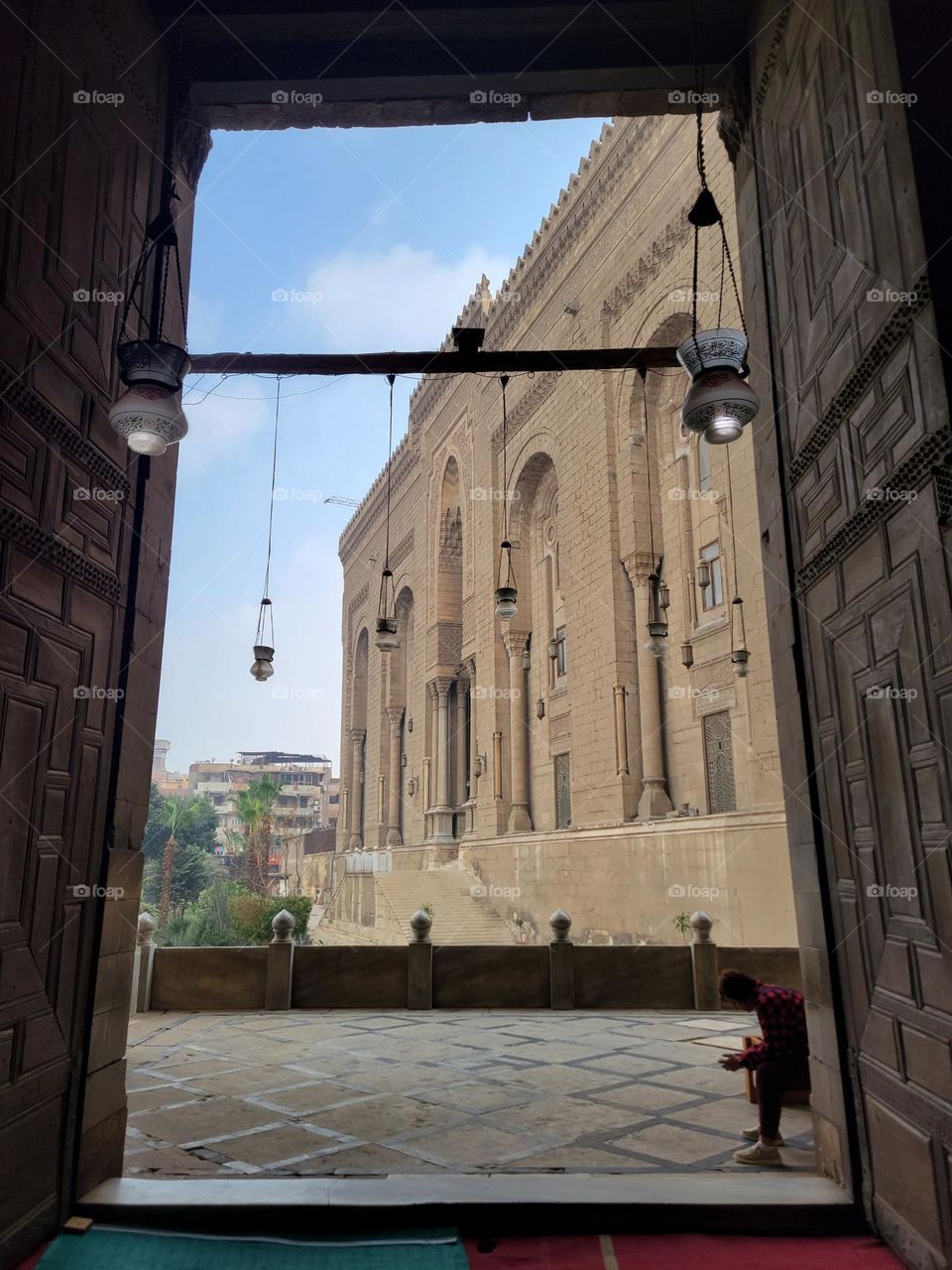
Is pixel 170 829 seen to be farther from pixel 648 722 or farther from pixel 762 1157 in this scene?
pixel 762 1157

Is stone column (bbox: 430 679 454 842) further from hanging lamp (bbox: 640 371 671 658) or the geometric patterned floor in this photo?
the geometric patterned floor

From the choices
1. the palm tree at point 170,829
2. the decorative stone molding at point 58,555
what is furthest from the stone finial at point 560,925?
the palm tree at point 170,829

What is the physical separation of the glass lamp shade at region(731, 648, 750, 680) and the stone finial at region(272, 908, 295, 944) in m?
6.41

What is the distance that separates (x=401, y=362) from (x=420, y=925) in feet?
18.9

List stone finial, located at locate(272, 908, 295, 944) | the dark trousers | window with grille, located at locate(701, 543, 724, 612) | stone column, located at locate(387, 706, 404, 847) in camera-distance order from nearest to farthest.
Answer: the dark trousers → stone finial, located at locate(272, 908, 295, 944) → window with grille, located at locate(701, 543, 724, 612) → stone column, located at locate(387, 706, 404, 847)

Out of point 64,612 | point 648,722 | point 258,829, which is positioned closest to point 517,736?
point 648,722

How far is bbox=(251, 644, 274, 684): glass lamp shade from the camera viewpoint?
12961mm

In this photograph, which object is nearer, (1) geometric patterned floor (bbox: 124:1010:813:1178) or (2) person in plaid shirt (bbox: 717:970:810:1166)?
(2) person in plaid shirt (bbox: 717:970:810:1166)

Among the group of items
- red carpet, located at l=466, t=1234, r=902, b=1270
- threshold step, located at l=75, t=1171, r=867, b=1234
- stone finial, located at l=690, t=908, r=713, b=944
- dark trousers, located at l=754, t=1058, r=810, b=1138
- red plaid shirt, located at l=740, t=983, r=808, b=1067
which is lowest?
red carpet, located at l=466, t=1234, r=902, b=1270

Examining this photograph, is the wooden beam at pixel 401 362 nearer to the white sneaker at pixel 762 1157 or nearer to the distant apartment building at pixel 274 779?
the white sneaker at pixel 762 1157

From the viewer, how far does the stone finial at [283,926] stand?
29.5ft

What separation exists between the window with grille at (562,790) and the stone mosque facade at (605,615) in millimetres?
39

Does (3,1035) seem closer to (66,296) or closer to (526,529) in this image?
(66,296)

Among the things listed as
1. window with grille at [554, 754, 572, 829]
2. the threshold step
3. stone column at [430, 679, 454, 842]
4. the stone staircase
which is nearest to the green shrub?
the stone staircase
